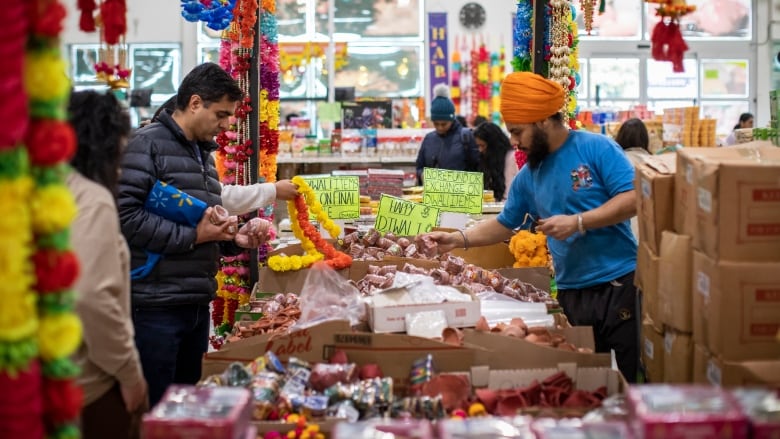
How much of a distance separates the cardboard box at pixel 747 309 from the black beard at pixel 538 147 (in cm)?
135

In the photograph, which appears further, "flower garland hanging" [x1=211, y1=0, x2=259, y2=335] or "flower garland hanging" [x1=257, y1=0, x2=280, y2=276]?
"flower garland hanging" [x1=257, y1=0, x2=280, y2=276]

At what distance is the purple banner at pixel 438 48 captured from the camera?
1415cm

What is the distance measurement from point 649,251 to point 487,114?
10965 millimetres

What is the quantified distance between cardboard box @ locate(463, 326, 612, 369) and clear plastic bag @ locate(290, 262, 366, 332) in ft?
1.47

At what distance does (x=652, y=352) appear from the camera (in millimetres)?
2896

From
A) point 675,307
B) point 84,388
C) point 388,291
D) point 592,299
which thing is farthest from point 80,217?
point 592,299

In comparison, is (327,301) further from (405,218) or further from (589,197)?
(405,218)

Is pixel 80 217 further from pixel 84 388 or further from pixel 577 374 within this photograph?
pixel 577 374

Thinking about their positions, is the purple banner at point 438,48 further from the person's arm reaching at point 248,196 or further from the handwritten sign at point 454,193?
the person's arm reaching at point 248,196

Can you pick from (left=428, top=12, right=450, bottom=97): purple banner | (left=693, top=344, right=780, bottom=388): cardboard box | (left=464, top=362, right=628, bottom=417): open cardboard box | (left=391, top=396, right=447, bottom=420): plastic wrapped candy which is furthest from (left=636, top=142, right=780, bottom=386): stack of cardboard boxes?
(left=428, top=12, right=450, bottom=97): purple banner

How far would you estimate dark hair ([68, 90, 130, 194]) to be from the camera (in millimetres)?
2352

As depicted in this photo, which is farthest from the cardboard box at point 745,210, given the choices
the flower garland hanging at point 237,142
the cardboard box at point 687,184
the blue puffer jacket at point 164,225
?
the flower garland hanging at point 237,142

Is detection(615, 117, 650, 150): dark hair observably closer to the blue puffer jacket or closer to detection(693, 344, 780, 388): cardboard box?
the blue puffer jacket

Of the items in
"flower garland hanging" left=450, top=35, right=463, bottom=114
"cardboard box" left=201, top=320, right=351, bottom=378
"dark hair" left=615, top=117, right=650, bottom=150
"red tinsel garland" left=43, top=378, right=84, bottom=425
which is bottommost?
"cardboard box" left=201, top=320, right=351, bottom=378
